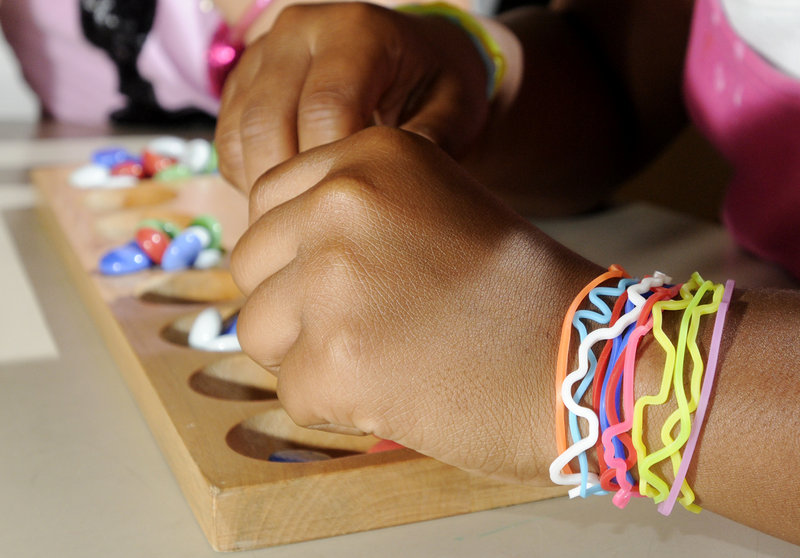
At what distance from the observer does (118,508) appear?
379 millimetres

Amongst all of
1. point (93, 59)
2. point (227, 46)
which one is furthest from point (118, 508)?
point (93, 59)

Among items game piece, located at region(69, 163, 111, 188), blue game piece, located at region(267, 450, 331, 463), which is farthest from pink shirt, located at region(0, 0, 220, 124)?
blue game piece, located at region(267, 450, 331, 463)

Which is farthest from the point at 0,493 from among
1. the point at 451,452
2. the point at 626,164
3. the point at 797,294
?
the point at 626,164

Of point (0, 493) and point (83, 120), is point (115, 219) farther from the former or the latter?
point (83, 120)

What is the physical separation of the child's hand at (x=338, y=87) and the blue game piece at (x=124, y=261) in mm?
114

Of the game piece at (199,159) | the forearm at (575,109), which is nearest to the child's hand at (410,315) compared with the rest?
the forearm at (575,109)

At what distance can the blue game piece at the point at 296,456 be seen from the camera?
0.42 m

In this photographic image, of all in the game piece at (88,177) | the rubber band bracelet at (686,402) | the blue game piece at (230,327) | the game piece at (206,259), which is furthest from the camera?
the game piece at (88,177)

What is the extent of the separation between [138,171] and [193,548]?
0.54 metres

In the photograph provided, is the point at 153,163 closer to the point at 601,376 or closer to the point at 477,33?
the point at 477,33

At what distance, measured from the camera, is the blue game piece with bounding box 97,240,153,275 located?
61cm

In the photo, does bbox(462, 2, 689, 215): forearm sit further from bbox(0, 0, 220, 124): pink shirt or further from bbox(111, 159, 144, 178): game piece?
→ bbox(0, 0, 220, 124): pink shirt

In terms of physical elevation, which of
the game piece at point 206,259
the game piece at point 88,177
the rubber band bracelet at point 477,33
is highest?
the rubber band bracelet at point 477,33

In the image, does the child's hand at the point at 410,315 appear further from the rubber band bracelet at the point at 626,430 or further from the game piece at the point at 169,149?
the game piece at the point at 169,149
